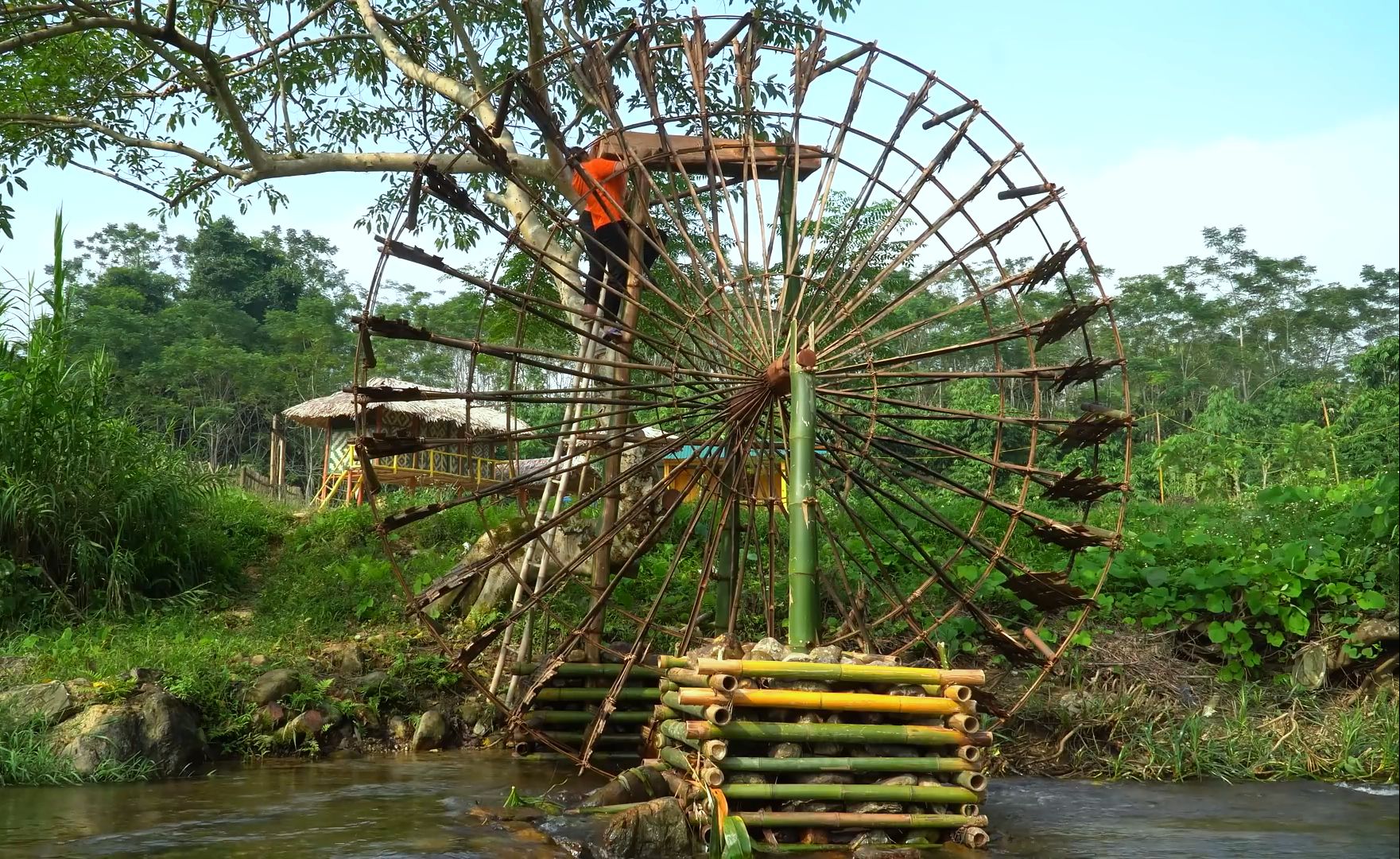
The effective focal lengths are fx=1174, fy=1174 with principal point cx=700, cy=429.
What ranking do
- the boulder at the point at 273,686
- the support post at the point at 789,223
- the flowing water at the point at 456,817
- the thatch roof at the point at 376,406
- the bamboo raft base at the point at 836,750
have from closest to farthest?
1. the bamboo raft base at the point at 836,750
2. the flowing water at the point at 456,817
3. the support post at the point at 789,223
4. the boulder at the point at 273,686
5. the thatch roof at the point at 376,406

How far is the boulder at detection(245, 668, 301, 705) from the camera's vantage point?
9039mm

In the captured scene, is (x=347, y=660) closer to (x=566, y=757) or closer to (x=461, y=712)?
(x=461, y=712)

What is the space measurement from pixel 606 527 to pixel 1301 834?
4921mm

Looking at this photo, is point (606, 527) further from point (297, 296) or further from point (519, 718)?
point (297, 296)

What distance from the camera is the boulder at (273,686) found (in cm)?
904

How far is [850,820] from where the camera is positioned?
5875 millimetres

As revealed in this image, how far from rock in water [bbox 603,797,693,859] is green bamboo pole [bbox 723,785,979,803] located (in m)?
0.33

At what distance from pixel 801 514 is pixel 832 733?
1.34m

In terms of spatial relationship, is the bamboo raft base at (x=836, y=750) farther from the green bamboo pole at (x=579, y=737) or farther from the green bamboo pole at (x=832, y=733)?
the green bamboo pole at (x=579, y=737)

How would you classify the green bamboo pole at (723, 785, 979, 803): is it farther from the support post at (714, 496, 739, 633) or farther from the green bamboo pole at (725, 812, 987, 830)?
the support post at (714, 496, 739, 633)

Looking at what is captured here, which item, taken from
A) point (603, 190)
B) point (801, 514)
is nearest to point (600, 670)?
point (801, 514)

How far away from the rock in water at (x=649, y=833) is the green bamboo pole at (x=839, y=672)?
72 cm

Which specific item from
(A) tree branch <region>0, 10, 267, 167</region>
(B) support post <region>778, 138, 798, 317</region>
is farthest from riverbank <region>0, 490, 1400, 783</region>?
(A) tree branch <region>0, 10, 267, 167</region>

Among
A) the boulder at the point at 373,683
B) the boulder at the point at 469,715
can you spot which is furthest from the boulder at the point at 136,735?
the boulder at the point at 469,715
